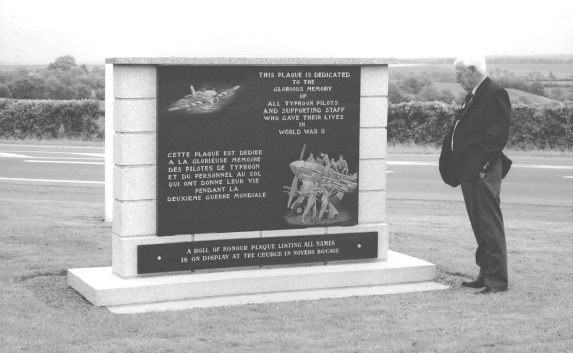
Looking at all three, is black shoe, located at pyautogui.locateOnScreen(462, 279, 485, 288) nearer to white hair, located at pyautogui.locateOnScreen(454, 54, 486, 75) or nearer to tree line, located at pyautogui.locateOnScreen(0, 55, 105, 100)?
white hair, located at pyautogui.locateOnScreen(454, 54, 486, 75)

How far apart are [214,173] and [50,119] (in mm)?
22833

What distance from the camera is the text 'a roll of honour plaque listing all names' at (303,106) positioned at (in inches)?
294

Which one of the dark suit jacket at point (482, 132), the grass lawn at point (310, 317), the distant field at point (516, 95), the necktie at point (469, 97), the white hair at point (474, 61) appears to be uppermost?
the distant field at point (516, 95)

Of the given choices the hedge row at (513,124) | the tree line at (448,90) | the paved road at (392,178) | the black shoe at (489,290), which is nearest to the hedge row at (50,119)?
the paved road at (392,178)

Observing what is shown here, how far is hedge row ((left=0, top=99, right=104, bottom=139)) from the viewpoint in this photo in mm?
28359

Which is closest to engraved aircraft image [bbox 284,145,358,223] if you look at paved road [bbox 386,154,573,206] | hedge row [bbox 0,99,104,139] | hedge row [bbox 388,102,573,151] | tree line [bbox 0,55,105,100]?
paved road [bbox 386,154,573,206]

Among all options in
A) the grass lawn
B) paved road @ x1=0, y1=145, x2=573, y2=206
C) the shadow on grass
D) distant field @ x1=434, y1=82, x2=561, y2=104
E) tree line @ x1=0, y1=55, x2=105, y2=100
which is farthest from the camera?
tree line @ x1=0, y1=55, x2=105, y2=100

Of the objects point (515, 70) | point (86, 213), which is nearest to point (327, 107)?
point (86, 213)

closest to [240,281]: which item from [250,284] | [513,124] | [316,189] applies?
[250,284]

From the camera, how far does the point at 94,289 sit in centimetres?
677

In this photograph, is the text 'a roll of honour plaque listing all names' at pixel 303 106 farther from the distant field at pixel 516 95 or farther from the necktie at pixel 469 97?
the distant field at pixel 516 95

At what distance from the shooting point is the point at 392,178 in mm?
19234

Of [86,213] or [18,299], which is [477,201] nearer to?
[18,299]

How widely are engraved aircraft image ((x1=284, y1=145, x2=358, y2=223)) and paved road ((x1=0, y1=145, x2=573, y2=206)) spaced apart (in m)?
8.16
